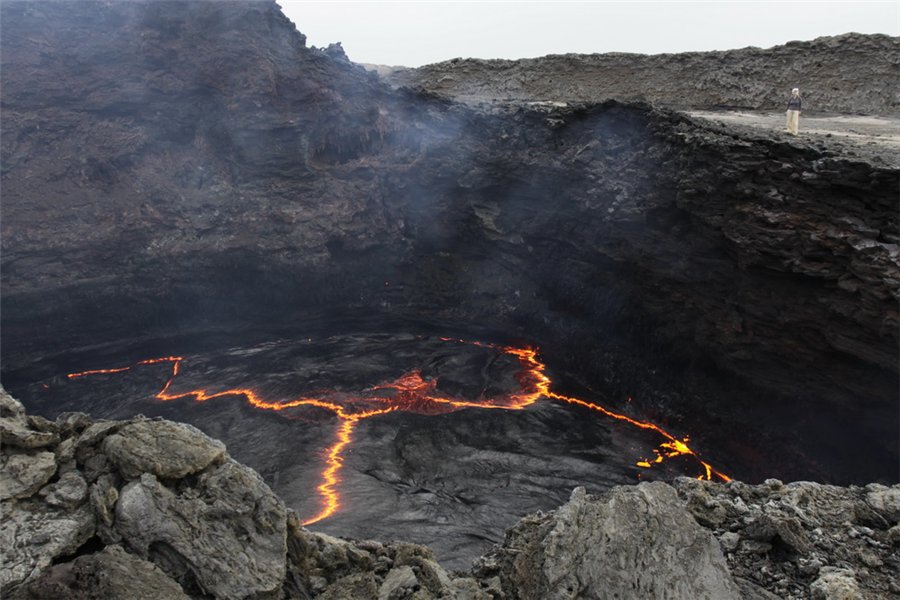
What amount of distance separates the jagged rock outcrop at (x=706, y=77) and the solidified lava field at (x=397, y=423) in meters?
8.58

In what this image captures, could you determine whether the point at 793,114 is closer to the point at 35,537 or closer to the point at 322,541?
the point at 322,541

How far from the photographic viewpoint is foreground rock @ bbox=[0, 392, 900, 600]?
4547 millimetres

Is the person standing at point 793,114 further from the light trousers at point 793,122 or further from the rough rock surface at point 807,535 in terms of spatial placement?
the rough rock surface at point 807,535

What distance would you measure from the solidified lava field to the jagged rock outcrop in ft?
28.2

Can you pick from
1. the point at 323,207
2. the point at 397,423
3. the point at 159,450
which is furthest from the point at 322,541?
the point at 323,207

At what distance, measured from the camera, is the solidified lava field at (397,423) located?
11.0 meters

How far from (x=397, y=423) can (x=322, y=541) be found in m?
8.55

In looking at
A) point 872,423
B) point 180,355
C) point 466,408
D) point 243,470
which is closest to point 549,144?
point 466,408

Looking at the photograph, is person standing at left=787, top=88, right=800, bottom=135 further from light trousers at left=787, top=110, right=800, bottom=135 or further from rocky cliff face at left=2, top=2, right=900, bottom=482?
rocky cliff face at left=2, top=2, right=900, bottom=482

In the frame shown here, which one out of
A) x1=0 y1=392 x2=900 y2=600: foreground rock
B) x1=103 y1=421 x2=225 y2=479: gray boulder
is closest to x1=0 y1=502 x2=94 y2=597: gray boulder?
x1=0 y1=392 x2=900 y2=600: foreground rock

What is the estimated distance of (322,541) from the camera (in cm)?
552

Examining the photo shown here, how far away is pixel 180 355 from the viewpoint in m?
18.2

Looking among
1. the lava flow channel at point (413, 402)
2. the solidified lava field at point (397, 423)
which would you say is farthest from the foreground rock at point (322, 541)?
the lava flow channel at point (413, 402)

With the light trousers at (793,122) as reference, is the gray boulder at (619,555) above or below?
below
